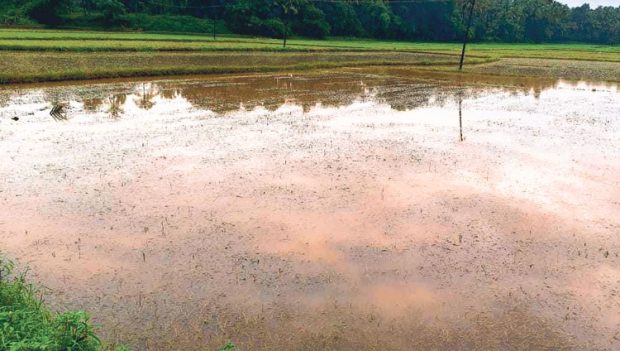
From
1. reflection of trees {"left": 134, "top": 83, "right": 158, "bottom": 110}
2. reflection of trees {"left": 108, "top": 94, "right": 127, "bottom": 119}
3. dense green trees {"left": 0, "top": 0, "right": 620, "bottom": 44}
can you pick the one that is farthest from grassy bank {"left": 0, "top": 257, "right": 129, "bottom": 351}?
dense green trees {"left": 0, "top": 0, "right": 620, "bottom": 44}

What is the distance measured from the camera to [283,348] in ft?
14.3

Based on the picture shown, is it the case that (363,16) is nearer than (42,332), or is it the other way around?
(42,332)

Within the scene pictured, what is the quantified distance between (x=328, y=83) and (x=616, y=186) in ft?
49.4

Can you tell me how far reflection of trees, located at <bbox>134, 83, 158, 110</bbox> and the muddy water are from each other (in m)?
1.44

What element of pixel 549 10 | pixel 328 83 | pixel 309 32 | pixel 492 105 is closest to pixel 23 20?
pixel 309 32

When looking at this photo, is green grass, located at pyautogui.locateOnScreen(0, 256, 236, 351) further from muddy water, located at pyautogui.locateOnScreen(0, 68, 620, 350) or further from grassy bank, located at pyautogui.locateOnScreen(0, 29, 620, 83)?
grassy bank, located at pyautogui.locateOnScreen(0, 29, 620, 83)

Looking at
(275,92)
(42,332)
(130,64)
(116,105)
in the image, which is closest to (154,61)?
(130,64)

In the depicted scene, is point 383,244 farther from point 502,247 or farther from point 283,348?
point 283,348

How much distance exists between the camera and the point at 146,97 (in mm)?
16750

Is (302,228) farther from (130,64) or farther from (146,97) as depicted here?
(130,64)

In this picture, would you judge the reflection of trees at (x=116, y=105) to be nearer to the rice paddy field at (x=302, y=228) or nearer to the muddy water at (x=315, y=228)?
the rice paddy field at (x=302, y=228)

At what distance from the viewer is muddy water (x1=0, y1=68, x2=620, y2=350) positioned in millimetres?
4781

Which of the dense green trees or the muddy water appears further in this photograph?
the dense green trees

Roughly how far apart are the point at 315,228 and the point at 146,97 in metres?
12.0
